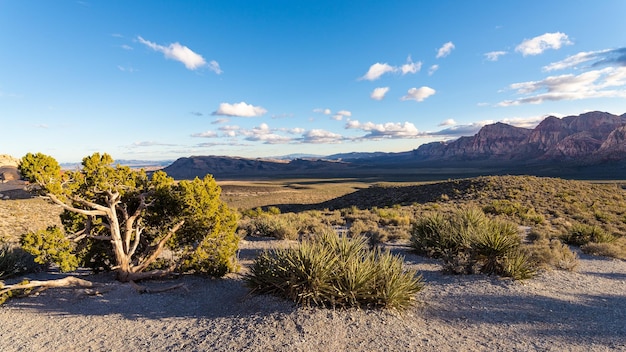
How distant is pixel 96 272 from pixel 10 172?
Result: 76.6 m

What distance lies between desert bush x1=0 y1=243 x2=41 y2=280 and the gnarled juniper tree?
76.3 inches

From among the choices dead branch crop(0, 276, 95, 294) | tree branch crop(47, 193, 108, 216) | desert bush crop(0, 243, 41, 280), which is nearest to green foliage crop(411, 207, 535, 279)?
tree branch crop(47, 193, 108, 216)

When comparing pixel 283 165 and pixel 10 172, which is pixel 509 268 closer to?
pixel 10 172

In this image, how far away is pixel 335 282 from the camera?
5.85 m

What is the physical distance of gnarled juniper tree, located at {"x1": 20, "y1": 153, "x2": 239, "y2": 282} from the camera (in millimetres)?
7059

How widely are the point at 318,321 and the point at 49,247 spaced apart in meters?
5.31

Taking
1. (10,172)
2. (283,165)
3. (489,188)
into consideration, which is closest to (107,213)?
(489,188)

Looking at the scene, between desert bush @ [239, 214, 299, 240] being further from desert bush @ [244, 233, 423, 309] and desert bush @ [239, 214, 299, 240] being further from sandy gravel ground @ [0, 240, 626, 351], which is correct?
desert bush @ [244, 233, 423, 309]

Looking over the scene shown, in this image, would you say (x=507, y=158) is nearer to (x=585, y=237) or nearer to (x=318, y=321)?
(x=585, y=237)

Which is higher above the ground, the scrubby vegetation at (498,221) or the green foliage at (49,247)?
the green foliage at (49,247)

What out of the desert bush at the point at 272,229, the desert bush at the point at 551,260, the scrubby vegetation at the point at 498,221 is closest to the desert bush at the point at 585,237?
the scrubby vegetation at the point at 498,221

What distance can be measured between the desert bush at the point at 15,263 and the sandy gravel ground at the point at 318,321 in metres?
2.12

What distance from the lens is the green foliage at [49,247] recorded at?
20.2ft

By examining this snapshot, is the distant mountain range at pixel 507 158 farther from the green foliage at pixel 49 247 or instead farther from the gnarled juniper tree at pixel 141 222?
the green foliage at pixel 49 247
